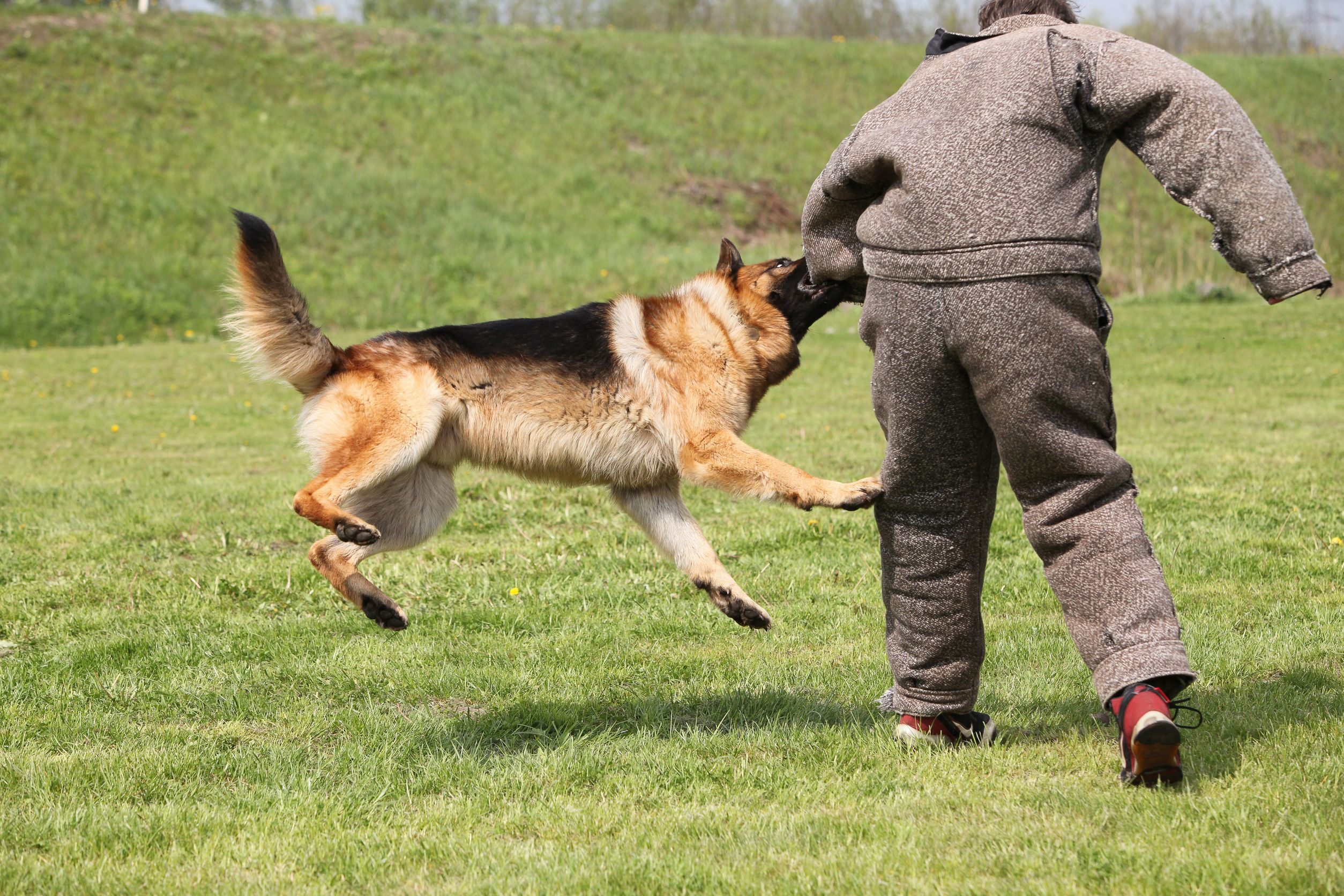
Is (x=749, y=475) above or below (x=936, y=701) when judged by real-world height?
above

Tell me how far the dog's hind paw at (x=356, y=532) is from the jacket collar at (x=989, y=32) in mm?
2277

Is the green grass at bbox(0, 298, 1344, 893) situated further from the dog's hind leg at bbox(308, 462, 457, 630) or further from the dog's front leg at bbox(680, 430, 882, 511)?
the dog's front leg at bbox(680, 430, 882, 511)

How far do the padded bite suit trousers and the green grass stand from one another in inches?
17.3

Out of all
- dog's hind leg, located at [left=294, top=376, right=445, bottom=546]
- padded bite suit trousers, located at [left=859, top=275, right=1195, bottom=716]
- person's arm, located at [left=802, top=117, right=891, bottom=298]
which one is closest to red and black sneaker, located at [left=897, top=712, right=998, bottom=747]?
padded bite suit trousers, located at [left=859, top=275, right=1195, bottom=716]

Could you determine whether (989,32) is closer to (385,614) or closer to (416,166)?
(385,614)

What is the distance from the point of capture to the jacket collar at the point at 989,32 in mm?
3312

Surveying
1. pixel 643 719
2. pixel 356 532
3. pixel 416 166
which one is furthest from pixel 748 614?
pixel 416 166

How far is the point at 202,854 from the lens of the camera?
2941mm

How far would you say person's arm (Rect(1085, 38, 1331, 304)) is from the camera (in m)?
2.94

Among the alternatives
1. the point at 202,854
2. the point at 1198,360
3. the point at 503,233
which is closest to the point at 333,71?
the point at 503,233

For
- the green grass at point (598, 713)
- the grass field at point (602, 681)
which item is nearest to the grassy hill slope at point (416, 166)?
the grass field at point (602, 681)

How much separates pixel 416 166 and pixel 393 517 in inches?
815

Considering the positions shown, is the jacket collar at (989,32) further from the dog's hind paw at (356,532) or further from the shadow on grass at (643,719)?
the dog's hind paw at (356,532)

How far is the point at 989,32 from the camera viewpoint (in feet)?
11.1
